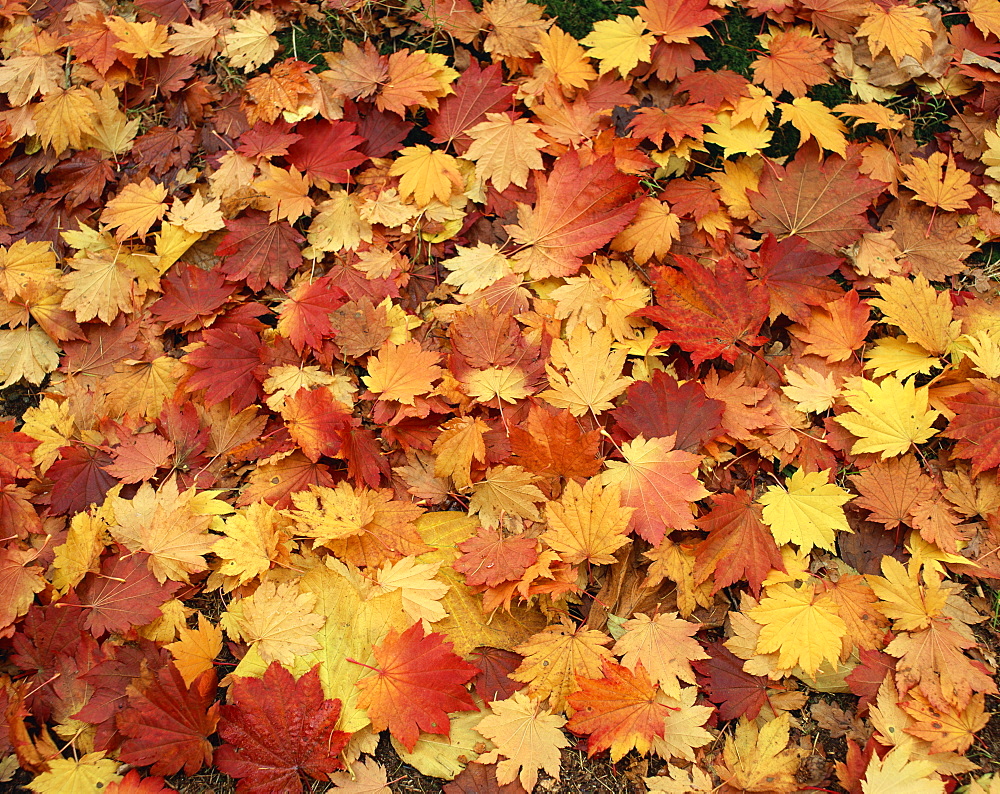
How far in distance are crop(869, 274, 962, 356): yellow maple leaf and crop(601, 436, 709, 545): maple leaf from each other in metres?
0.93

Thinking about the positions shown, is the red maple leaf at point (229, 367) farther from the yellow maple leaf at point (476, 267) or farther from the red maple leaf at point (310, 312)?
the yellow maple leaf at point (476, 267)

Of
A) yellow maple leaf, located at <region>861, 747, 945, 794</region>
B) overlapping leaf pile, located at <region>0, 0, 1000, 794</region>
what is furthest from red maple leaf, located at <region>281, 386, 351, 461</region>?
yellow maple leaf, located at <region>861, 747, 945, 794</region>

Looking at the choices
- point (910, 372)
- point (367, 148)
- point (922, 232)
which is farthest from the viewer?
point (367, 148)

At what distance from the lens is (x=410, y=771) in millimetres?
2125

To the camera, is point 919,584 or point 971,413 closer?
point 919,584

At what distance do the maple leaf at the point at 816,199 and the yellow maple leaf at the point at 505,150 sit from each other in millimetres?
881

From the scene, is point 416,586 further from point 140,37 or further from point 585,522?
point 140,37

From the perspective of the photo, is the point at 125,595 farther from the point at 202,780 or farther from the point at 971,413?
the point at 971,413

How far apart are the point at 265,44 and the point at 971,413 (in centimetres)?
307

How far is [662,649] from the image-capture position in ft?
7.13

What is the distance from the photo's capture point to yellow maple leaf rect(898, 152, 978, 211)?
2.74 meters

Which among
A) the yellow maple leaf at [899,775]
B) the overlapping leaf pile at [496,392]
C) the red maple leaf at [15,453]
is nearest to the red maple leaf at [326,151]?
the overlapping leaf pile at [496,392]

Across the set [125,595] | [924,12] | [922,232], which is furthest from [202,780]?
[924,12]

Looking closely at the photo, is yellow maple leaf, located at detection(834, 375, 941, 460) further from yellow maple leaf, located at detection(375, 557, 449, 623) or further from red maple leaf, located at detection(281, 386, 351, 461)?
red maple leaf, located at detection(281, 386, 351, 461)
